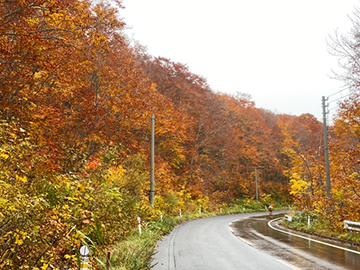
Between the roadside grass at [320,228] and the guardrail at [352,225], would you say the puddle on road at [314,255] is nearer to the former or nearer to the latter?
the roadside grass at [320,228]

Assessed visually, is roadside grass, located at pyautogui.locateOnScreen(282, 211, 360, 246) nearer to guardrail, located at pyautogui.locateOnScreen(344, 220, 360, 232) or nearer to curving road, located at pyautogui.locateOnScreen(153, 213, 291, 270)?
guardrail, located at pyautogui.locateOnScreen(344, 220, 360, 232)

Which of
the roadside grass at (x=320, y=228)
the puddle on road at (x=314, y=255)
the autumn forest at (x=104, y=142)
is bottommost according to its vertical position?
the roadside grass at (x=320, y=228)

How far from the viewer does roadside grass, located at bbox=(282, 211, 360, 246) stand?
1471cm

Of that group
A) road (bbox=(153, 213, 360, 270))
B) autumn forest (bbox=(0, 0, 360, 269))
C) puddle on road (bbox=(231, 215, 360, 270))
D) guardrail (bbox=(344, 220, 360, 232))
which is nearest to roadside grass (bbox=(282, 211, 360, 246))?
guardrail (bbox=(344, 220, 360, 232))

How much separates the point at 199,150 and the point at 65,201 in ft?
113

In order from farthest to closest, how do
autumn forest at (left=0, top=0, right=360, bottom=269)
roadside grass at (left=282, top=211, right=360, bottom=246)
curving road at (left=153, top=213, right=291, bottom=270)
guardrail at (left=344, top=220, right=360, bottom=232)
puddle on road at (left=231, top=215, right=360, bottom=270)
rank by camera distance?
roadside grass at (left=282, top=211, right=360, bottom=246) < guardrail at (left=344, top=220, right=360, bottom=232) < puddle on road at (left=231, top=215, right=360, bottom=270) < curving road at (left=153, top=213, right=291, bottom=270) < autumn forest at (left=0, top=0, right=360, bottom=269)

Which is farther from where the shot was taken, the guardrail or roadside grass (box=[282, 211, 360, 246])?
roadside grass (box=[282, 211, 360, 246])

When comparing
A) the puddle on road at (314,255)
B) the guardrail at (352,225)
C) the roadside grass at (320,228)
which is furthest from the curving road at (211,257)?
the guardrail at (352,225)

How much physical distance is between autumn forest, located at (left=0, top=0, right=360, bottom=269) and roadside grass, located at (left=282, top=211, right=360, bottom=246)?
0.51 metres

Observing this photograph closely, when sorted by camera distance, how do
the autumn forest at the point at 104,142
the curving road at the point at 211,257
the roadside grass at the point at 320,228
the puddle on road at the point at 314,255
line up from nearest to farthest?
the autumn forest at the point at 104,142
the curving road at the point at 211,257
the puddle on road at the point at 314,255
the roadside grass at the point at 320,228

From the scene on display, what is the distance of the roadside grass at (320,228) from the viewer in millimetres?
14714

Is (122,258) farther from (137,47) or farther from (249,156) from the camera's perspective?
(249,156)

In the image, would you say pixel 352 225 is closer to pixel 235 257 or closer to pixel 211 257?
pixel 235 257

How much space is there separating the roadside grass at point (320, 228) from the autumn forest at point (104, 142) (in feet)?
1.67
